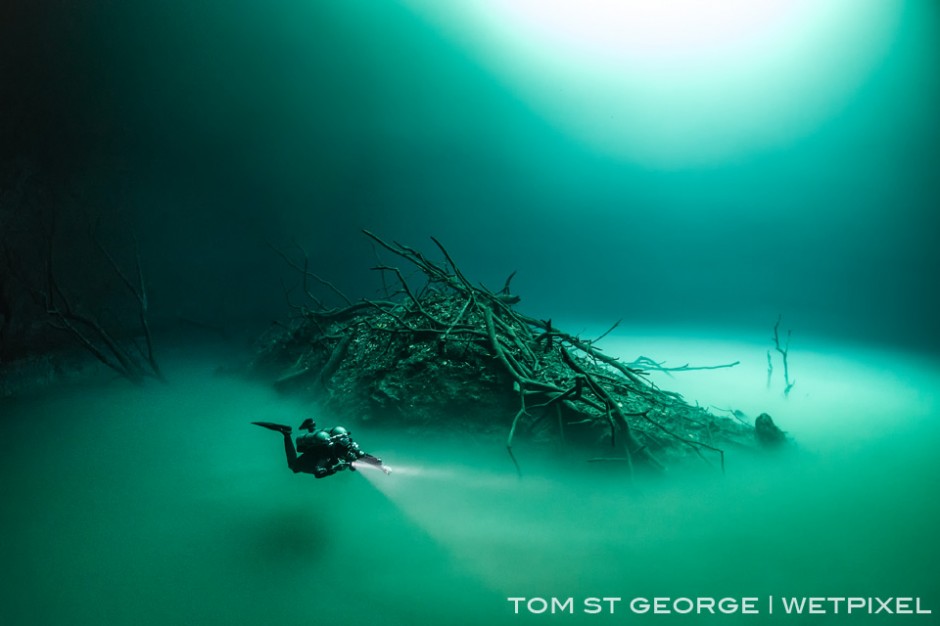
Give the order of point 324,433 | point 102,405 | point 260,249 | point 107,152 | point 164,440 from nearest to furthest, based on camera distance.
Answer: point 324,433, point 164,440, point 102,405, point 107,152, point 260,249

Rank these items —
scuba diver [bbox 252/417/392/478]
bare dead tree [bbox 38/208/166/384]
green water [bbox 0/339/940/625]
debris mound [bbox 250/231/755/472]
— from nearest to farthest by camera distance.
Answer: green water [bbox 0/339/940/625], scuba diver [bbox 252/417/392/478], debris mound [bbox 250/231/755/472], bare dead tree [bbox 38/208/166/384]

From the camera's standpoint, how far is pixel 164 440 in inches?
176

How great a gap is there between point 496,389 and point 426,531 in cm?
160

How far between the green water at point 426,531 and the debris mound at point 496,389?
0.71 feet

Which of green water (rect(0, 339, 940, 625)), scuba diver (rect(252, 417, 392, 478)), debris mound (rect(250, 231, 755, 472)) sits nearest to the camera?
green water (rect(0, 339, 940, 625))

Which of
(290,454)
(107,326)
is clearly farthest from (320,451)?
(107,326)

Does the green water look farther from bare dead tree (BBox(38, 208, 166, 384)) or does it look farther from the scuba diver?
bare dead tree (BBox(38, 208, 166, 384))

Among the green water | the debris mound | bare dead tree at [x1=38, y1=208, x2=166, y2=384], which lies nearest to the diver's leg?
the green water

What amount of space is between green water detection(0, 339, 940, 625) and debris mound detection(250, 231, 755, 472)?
0.22 meters

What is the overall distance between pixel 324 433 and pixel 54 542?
1.78m

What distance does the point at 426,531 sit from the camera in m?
2.96

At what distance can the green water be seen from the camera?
2475 mm

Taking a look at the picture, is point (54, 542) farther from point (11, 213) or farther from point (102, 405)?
point (11, 213)

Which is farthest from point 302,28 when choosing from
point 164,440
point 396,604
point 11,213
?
point 396,604
